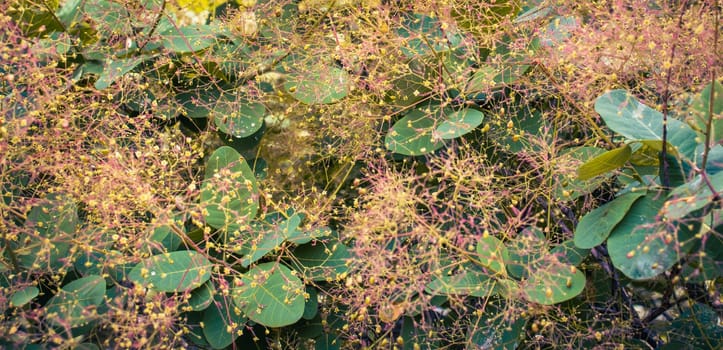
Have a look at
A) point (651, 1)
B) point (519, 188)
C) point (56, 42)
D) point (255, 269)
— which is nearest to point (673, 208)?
point (519, 188)

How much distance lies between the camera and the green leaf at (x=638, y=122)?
50.8 inches

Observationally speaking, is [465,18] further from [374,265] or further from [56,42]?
[56,42]

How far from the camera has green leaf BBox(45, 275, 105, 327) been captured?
1.36 metres

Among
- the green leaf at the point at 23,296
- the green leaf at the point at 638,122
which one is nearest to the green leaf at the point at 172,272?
the green leaf at the point at 23,296

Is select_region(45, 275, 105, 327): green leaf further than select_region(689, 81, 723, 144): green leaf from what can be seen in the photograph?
Yes

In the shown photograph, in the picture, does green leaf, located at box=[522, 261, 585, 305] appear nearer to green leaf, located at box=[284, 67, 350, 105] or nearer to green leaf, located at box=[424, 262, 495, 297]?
green leaf, located at box=[424, 262, 495, 297]

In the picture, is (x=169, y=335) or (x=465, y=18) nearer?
(x=169, y=335)

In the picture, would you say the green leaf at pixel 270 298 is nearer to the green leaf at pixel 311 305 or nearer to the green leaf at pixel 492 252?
the green leaf at pixel 311 305

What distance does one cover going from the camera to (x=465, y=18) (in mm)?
1604

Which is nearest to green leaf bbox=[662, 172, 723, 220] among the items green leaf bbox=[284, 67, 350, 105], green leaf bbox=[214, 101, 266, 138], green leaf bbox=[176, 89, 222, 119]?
green leaf bbox=[284, 67, 350, 105]

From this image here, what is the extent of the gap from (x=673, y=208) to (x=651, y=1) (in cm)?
61

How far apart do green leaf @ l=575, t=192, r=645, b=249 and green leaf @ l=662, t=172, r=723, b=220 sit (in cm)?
8

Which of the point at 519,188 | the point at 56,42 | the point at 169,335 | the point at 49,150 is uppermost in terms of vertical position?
the point at 56,42

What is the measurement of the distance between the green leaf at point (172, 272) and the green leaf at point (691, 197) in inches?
32.1
